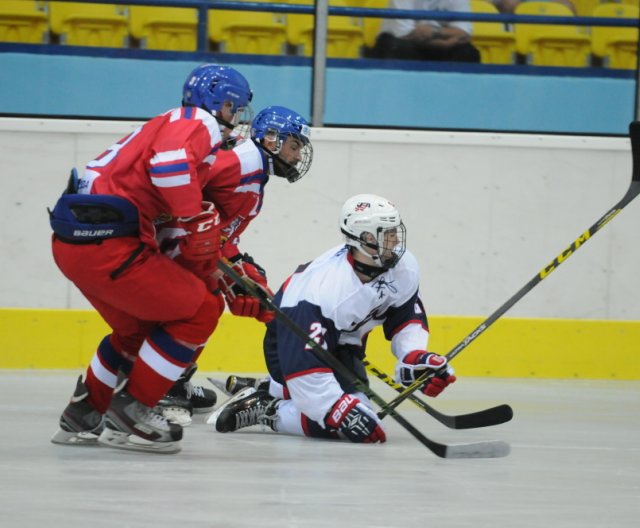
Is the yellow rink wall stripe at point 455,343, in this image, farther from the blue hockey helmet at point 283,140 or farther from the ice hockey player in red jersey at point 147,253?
the ice hockey player in red jersey at point 147,253

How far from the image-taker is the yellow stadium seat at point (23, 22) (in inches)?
204

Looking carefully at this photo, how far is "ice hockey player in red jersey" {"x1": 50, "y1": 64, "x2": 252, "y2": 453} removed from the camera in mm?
2977

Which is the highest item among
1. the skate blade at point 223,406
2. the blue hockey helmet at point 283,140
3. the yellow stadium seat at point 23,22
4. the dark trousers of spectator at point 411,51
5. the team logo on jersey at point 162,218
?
the yellow stadium seat at point 23,22

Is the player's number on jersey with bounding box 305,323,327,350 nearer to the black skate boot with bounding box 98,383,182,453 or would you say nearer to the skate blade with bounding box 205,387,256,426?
the skate blade with bounding box 205,387,256,426

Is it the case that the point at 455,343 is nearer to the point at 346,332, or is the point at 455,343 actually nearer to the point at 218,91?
the point at 346,332

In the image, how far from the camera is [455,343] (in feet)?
17.1

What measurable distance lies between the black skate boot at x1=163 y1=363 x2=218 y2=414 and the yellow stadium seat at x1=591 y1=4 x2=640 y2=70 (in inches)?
104

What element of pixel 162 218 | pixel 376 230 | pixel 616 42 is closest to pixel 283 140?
pixel 376 230

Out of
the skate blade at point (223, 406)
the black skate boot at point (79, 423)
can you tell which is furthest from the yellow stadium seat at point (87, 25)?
the black skate boot at point (79, 423)

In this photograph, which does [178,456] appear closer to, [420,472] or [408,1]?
[420,472]

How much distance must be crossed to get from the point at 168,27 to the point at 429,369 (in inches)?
96.5

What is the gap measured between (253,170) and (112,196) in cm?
74

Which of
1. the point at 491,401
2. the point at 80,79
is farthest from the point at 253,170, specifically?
the point at 80,79

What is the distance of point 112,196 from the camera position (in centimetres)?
303
